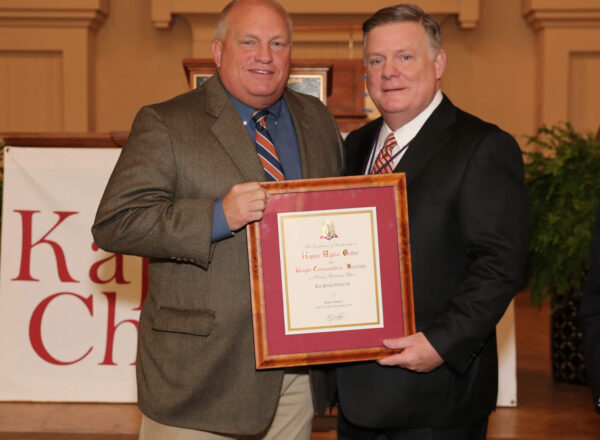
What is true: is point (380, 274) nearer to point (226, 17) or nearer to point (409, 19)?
point (409, 19)

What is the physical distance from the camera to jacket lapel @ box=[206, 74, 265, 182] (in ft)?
6.89

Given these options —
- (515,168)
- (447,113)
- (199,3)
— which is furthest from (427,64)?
(199,3)

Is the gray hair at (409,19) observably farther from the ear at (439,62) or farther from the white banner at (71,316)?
the white banner at (71,316)

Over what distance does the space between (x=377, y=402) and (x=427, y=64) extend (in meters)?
0.96

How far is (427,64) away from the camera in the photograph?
213cm

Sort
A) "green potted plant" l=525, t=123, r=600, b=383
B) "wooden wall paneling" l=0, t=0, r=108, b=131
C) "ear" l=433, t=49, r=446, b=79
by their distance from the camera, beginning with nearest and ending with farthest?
"ear" l=433, t=49, r=446, b=79 → "green potted plant" l=525, t=123, r=600, b=383 → "wooden wall paneling" l=0, t=0, r=108, b=131

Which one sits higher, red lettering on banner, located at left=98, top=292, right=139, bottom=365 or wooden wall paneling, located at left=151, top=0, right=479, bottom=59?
wooden wall paneling, located at left=151, top=0, right=479, bottom=59

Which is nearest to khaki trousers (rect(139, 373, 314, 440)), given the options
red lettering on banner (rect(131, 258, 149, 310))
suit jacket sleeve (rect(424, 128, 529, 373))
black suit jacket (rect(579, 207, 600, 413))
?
suit jacket sleeve (rect(424, 128, 529, 373))

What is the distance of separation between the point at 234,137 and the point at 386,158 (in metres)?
0.45

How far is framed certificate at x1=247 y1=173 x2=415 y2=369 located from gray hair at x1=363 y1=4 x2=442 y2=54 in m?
0.46

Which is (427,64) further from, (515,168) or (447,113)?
(515,168)

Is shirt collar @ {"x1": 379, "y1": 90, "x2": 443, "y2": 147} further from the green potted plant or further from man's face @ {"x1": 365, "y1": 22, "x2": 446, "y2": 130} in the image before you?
the green potted plant

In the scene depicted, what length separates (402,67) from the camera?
211cm

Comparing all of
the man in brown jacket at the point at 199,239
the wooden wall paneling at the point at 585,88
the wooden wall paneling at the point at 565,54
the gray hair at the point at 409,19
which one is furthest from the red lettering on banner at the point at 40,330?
the wooden wall paneling at the point at 585,88
